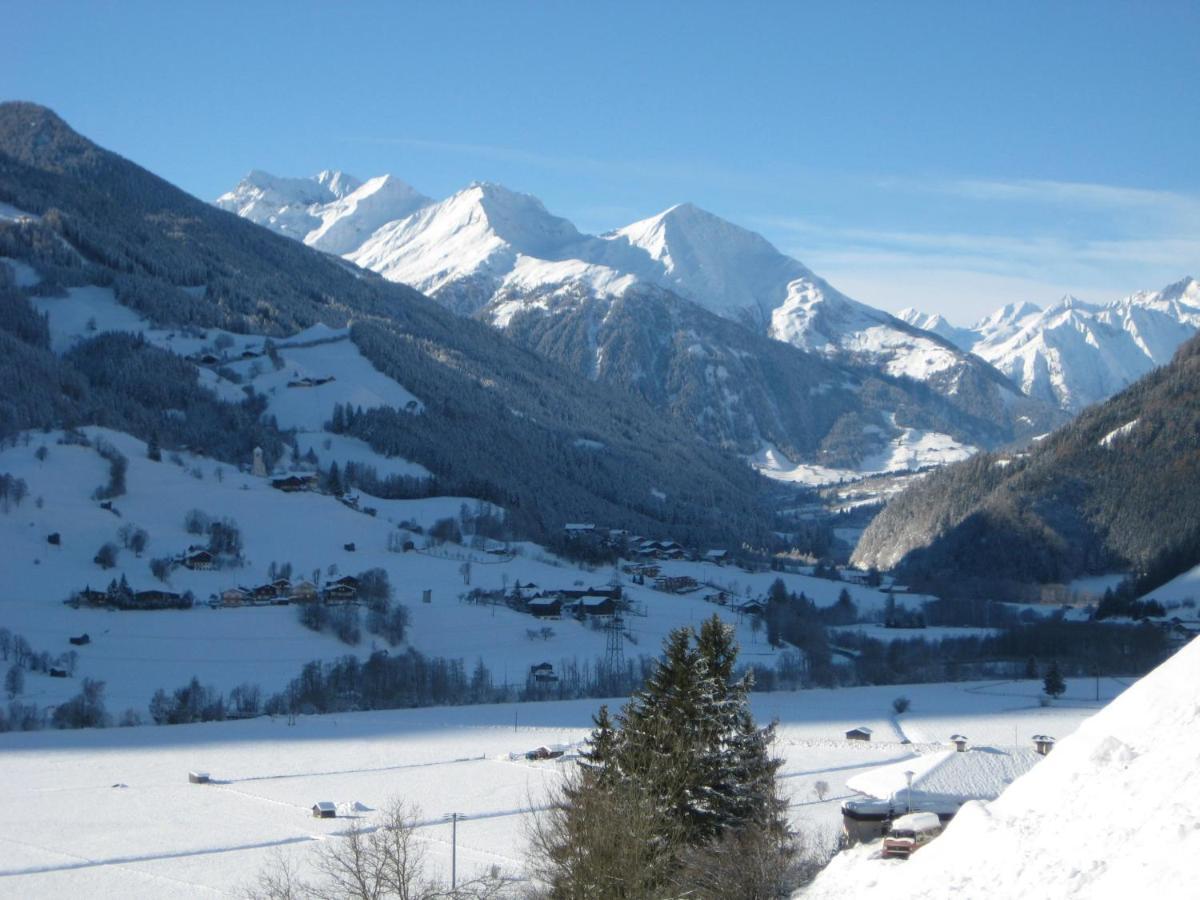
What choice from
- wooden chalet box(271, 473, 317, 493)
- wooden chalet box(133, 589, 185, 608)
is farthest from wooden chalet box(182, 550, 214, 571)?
wooden chalet box(271, 473, 317, 493)

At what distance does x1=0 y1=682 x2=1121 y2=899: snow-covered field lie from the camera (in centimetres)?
3847

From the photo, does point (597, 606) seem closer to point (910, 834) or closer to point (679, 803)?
point (679, 803)

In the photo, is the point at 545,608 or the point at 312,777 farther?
the point at 545,608

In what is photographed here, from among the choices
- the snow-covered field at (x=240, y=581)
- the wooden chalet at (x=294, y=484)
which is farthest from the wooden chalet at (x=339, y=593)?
the wooden chalet at (x=294, y=484)

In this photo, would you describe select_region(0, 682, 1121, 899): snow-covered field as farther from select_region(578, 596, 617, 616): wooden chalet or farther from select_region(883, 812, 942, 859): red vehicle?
select_region(578, 596, 617, 616): wooden chalet

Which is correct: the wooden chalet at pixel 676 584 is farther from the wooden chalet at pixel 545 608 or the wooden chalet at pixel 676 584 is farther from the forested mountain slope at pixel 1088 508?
the forested mountain slope at pixel 1088 508

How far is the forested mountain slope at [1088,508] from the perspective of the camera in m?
141

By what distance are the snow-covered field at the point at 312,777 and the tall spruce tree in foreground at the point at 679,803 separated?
7936 millimetres

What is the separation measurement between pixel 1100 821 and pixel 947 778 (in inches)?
868

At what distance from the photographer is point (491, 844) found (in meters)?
40.2

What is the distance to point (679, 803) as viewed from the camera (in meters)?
27.4

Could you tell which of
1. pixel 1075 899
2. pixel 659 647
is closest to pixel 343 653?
pixel 659 647

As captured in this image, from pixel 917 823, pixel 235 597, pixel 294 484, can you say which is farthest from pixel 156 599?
pixel 917 823

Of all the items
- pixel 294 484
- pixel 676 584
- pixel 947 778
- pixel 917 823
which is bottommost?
pixel 947 778
